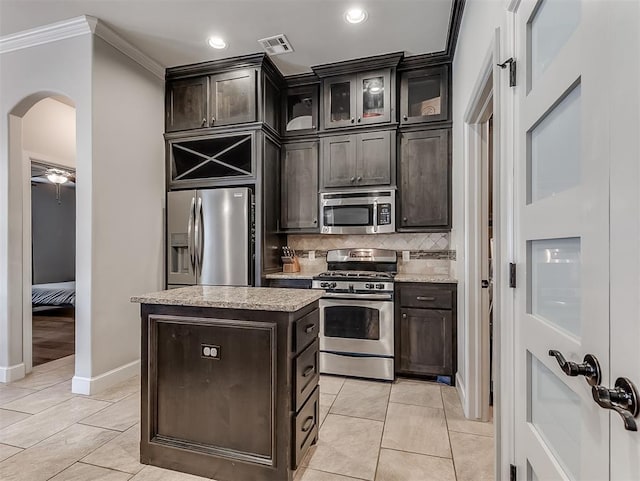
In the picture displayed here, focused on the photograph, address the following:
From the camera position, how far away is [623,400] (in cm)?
68

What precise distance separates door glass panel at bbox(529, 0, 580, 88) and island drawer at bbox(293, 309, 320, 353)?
143 cm

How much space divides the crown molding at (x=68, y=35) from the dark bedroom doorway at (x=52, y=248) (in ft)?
9.62

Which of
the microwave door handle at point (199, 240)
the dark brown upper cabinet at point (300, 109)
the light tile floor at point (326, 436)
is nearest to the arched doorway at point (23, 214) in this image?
the light tile floor at point (326, 436)

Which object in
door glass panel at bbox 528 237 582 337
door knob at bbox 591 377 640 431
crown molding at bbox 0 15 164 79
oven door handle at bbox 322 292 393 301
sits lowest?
oven door handle at bbox 322 292 393 301

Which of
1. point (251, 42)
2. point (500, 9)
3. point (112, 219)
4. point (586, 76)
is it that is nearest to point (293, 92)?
point (251, 42)

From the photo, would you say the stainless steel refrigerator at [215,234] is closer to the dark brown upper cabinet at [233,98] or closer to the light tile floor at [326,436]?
the dark brown upper cabinet at [233,98]

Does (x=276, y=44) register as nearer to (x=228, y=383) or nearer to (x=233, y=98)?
(x=233, y=98)

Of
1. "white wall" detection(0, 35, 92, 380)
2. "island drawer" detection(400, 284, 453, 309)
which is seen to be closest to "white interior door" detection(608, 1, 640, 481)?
"island drawer" detection(400, 284, 453, 309)

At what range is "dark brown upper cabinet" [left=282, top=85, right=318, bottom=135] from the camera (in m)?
3.76

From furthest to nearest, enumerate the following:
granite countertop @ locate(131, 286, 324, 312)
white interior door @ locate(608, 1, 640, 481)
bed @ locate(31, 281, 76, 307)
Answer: bed @ locate(31, 281, 76, 307)
granite countertop @ locate(131, 286, 324, 312)
white interior door @ locate(608, 1, 640, 481)

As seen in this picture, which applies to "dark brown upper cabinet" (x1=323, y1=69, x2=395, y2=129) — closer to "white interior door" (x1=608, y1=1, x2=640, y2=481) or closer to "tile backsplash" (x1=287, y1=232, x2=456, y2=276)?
"tile backsplash" (x1=287, y1=232, x2=456, y2=276)

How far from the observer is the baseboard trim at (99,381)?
9.06 ft

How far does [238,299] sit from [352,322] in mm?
1696

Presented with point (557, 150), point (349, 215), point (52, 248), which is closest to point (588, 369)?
point (557, 150)
